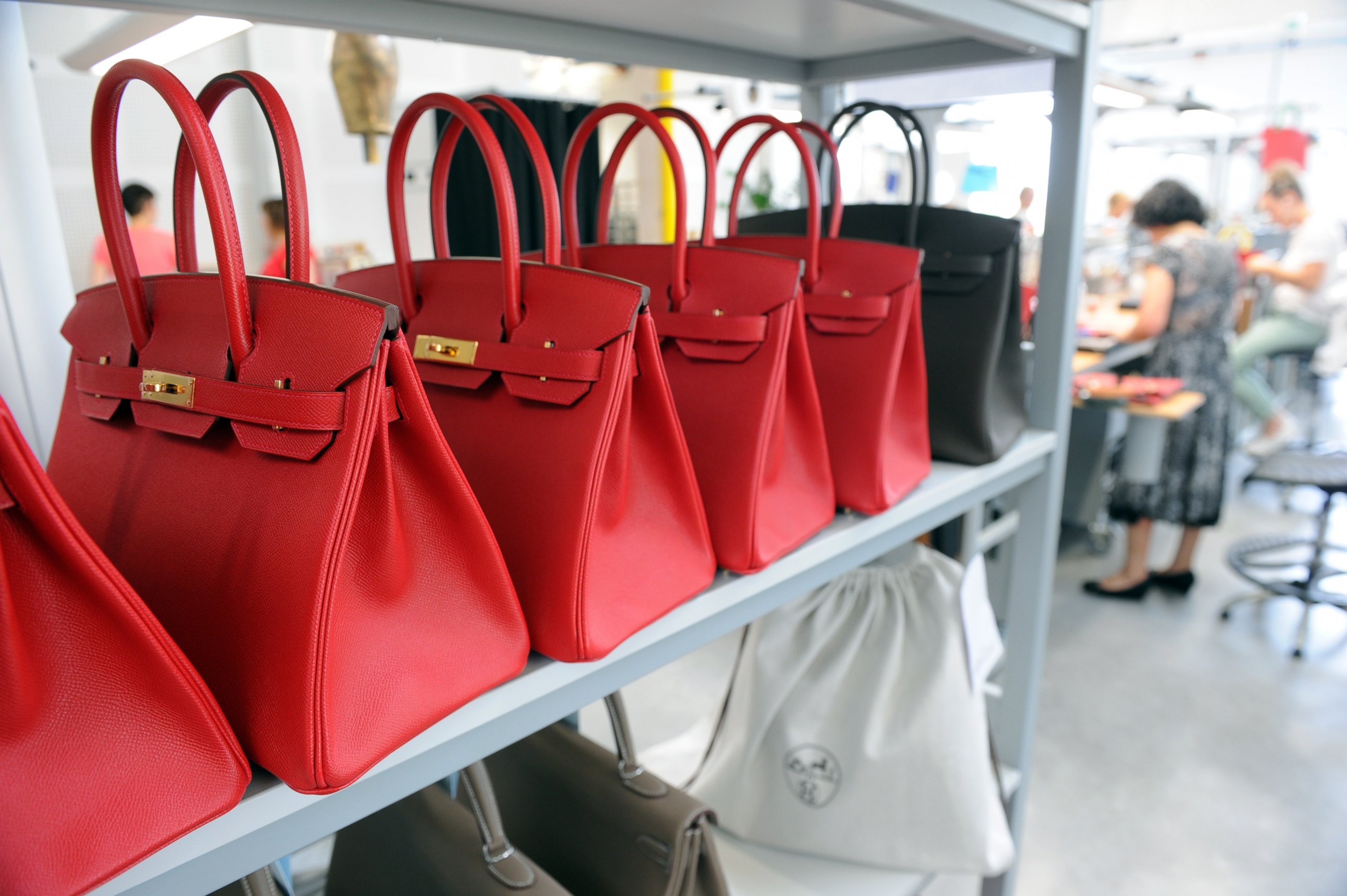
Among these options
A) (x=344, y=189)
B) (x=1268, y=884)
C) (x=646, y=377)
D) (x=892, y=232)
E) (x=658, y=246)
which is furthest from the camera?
(x=344, y=189)

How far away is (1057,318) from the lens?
114 cm

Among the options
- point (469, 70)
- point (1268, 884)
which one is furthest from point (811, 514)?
point (469, 70)

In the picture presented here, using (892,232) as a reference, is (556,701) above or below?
below

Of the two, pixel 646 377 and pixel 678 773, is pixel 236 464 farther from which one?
pixel 678 773

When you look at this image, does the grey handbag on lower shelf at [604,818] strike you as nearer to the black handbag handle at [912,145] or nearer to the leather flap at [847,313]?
the leather flap at [847,313]

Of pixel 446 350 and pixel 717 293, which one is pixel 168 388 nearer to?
pixel 446 350

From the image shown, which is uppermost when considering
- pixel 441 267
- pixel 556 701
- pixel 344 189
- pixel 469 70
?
pixel 469 70

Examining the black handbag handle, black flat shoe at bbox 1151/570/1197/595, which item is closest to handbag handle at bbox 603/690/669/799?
the black handbag handle

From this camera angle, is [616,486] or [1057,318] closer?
[616,486]

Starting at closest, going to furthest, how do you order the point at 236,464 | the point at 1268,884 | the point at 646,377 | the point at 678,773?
the point at 236,464 → the point at 646,377 → the point at 678,773 → the point at 1268,884

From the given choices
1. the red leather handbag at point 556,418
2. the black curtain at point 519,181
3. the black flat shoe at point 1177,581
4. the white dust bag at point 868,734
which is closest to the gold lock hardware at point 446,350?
the red leather handbag at point 556,418

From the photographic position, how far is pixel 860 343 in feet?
2.75

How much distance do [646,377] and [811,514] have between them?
27cm

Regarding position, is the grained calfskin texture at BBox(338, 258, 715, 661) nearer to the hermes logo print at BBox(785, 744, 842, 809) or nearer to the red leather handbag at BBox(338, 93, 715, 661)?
the red leather handbag at BBox(338, 93, 715, 661)
